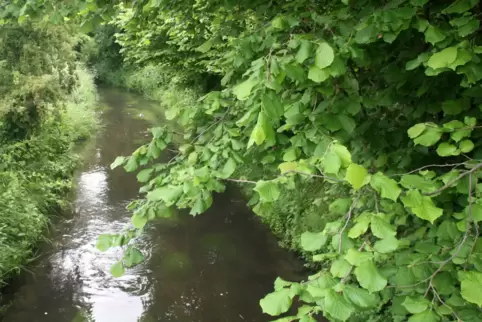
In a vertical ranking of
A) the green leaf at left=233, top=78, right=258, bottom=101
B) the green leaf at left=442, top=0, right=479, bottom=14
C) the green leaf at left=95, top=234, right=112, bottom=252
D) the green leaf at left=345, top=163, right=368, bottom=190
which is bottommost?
the green leaf at left=95, top=234, right=112, bottom=252

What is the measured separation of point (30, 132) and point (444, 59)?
30.0ft

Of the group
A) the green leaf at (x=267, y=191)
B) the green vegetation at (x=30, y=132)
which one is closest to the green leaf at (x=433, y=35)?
the green leaf at (x=267, y=191)

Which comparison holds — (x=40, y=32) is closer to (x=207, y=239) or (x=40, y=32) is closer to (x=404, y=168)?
(x=207, y=239)

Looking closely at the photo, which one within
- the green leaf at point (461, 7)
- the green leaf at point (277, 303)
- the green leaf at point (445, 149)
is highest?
the green leaf at point (461, 7)

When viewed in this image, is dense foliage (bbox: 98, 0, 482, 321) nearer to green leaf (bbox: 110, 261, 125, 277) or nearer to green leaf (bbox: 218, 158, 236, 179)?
green leaf (bbox: 218, 158, 236, 179)

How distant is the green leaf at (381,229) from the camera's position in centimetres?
155

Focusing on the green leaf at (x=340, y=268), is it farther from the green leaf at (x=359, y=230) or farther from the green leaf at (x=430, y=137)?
the green leaf at (x=430, y=137)

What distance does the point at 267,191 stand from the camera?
5.47ft

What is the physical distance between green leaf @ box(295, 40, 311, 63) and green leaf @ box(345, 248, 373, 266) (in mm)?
782

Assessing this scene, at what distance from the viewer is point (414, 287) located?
1.76 m

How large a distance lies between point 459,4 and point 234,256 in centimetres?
633

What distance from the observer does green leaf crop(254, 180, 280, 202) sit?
5.44 feet

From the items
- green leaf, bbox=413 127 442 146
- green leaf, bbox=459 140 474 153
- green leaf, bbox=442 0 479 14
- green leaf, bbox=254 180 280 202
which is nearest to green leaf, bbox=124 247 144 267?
green leaf, bbox=254 180 280 202

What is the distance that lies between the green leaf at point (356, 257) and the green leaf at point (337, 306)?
13 centimetres
